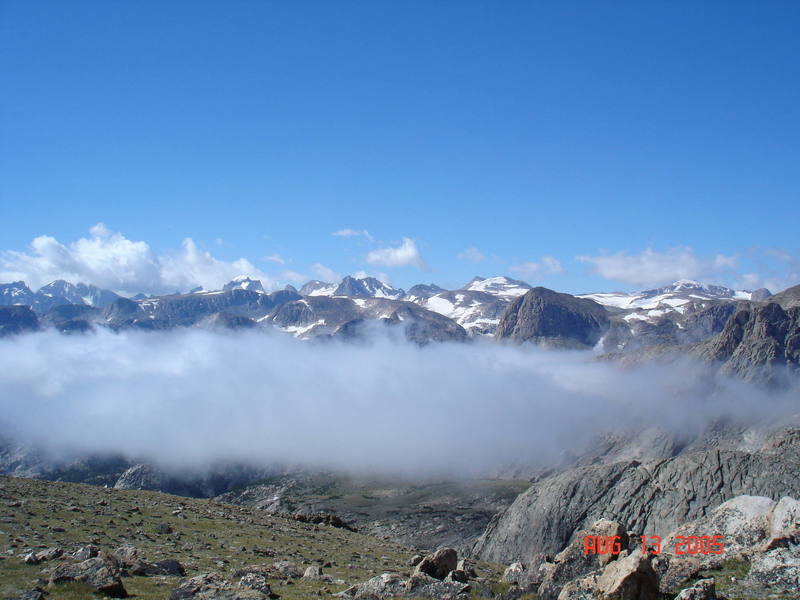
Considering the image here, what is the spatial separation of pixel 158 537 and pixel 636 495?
4864 inches

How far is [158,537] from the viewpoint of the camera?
2224 inches

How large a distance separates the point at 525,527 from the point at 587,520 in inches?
648

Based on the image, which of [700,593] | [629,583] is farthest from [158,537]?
[700,593]

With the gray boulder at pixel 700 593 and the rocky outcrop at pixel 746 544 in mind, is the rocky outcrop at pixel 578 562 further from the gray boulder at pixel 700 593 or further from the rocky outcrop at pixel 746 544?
Answer: the gray boulder at pixel 700 593

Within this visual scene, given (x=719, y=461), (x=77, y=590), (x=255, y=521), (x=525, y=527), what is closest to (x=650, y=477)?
(x=719, y=461)

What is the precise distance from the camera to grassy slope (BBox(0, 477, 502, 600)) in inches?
1469

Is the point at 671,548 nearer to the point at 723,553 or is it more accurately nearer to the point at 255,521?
the point at 723,553

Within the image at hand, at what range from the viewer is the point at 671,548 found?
39.5 m

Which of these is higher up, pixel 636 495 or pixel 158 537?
pixel 158 537

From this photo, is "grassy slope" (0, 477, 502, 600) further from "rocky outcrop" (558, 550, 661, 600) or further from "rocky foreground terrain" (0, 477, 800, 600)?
"rocky outcrop" (558, 550, 661, 600)

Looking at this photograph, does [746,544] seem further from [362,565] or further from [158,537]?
[158,537]

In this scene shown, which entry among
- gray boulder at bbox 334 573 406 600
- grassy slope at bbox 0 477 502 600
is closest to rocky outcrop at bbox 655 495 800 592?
gray boulder at bbox 334 573 406 600

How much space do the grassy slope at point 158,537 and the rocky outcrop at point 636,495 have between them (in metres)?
82.0

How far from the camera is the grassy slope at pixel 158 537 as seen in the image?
37312mm
